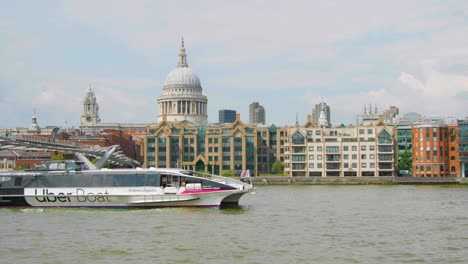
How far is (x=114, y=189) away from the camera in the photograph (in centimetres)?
6122

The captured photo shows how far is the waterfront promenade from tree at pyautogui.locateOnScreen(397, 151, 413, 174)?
14937 millimetres

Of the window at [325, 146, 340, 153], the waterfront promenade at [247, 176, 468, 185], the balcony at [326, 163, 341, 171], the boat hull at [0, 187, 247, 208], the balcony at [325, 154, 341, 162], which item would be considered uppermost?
the window at [325, 146, 340, 153]

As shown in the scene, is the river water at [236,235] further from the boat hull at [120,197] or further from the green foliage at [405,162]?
the green foliage at [405,162]

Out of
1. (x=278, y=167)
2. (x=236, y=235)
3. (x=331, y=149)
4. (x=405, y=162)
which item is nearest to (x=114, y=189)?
(x=236, y=235)

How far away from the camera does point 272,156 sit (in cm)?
16425

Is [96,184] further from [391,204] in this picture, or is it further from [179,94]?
[179,94]

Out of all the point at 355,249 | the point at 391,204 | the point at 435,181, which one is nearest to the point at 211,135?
the point at 435,181

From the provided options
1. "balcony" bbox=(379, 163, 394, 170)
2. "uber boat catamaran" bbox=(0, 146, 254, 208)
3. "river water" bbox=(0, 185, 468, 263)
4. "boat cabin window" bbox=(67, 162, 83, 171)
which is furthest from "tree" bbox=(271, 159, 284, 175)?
"boat cabin window" bbox=(67, 162, 83, 171)

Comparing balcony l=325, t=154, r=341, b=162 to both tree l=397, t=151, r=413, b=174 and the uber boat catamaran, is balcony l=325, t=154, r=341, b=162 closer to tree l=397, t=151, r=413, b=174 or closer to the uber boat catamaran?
tree l=397, t=151, r=413, b=174

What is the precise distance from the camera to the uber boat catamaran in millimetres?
60938

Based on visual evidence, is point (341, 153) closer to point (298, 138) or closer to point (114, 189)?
point (298, 138)

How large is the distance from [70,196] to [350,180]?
8234 centimetres

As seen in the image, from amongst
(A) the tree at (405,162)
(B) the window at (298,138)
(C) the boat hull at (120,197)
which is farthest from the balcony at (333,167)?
(C) the boat hull at (120,197)

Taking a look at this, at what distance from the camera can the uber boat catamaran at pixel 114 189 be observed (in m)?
60.9
